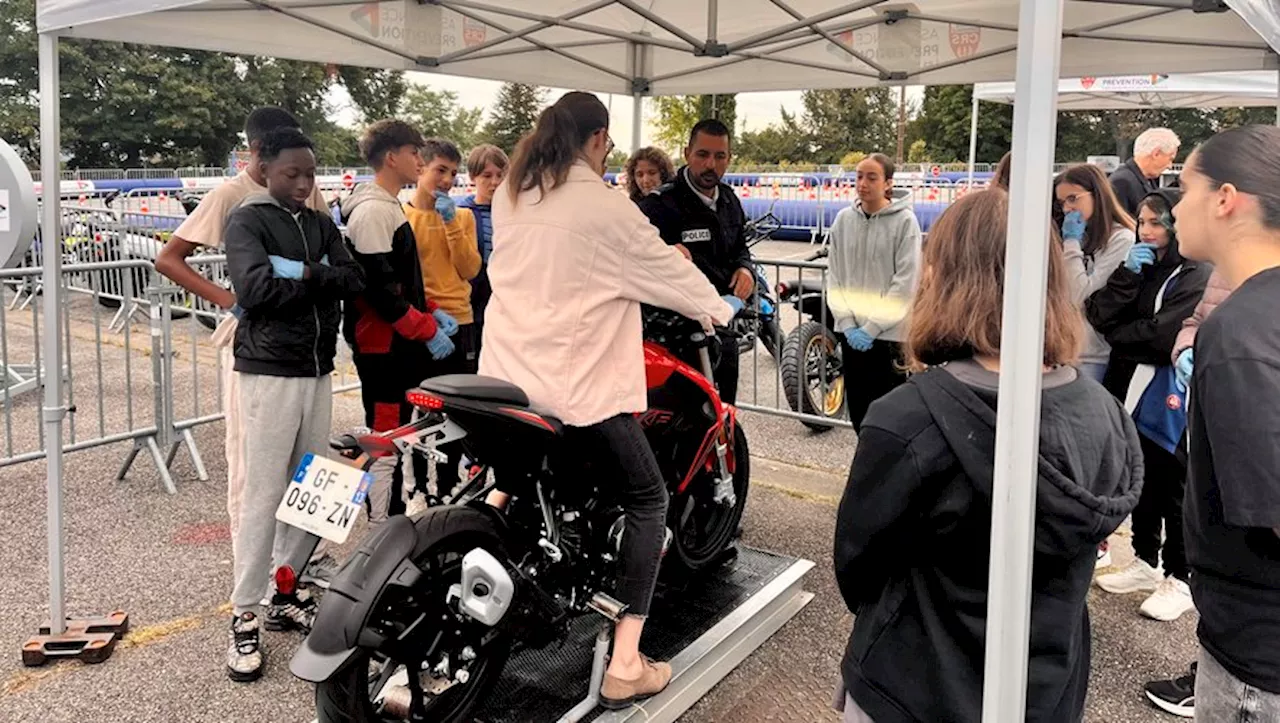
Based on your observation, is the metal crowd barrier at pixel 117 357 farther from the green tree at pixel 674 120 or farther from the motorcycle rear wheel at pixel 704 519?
the green tree at pixel 674 120

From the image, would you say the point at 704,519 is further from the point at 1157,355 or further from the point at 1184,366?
the point at 1157,355

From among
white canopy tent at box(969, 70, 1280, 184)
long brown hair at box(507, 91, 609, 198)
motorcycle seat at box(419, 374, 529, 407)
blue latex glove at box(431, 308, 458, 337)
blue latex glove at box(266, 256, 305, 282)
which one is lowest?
motorcycle seat at box(419, 374, 529, 407)

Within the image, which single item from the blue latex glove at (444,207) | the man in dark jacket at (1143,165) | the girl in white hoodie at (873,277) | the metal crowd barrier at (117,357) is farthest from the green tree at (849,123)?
the blue latex glove at (444,207)

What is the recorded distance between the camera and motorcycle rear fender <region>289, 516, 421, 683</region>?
2404 millimetres

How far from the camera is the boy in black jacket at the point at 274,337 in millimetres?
3234

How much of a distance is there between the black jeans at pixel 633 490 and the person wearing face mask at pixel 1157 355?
6.93 ft

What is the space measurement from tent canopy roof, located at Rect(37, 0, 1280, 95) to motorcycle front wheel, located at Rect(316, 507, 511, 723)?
2228 mm

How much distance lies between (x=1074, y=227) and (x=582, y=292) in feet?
8.77

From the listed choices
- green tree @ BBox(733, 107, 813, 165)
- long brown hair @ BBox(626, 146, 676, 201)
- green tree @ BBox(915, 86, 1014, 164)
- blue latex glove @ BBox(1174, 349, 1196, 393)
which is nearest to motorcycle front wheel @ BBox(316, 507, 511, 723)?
blue latex glove @ BBox(1174, 349, 1196, 393)

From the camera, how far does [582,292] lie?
276cm

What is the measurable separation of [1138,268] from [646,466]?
236 cm

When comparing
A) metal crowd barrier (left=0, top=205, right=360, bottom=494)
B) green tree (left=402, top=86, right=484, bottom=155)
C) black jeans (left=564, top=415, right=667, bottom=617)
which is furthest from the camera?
green tree (left=402, top=86, right=484, bottom=155)

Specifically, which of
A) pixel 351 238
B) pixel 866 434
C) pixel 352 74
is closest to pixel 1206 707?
pixel 866 434

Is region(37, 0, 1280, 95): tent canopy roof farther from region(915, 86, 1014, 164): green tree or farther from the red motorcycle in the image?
region(915, 86, 1014, 164): green tree
